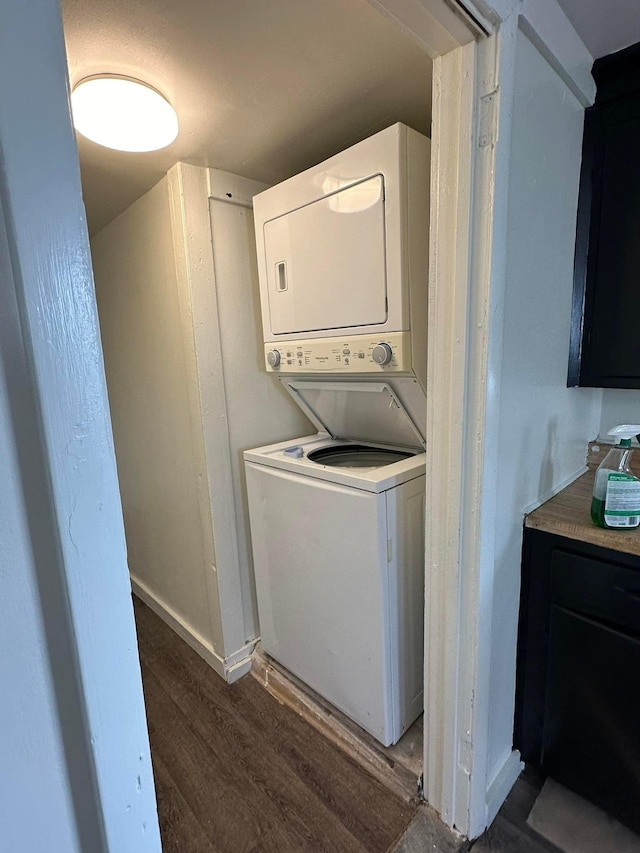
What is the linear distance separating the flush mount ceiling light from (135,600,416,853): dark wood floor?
7.32 ft

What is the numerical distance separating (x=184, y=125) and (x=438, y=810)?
2.47m

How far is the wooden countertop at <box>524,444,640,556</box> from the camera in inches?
45.8

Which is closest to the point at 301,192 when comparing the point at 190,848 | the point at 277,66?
the point at 277,66

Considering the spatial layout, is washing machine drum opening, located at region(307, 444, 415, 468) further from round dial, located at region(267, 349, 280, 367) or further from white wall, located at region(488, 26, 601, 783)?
white wall, located at region(488, 26, 601, 783)

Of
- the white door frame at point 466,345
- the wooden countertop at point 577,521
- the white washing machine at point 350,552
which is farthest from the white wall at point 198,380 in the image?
the wooden countertop at point 577,521

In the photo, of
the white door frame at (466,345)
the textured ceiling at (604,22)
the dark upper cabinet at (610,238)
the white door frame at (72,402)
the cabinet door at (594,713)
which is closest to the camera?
the white door frame at (72,402)

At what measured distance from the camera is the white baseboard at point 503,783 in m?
1.38

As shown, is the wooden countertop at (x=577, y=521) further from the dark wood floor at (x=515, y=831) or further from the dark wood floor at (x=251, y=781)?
the dark wood floor at (x=251, y=781)

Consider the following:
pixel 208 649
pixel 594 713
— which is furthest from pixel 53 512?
pixel 208 649

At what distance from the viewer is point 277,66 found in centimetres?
119

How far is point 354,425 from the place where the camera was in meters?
2.00

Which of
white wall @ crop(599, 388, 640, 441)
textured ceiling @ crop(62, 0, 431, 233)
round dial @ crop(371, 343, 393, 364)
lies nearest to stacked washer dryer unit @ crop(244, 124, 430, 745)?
round dial @ crop(371, 343, 393, 364)

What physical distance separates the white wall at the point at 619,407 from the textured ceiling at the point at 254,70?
1.31m

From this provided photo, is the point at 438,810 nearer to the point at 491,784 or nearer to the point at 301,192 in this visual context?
the point at 491,784
